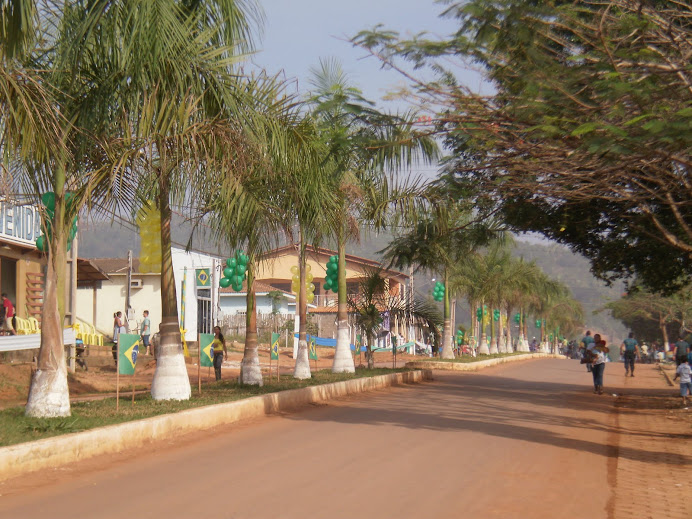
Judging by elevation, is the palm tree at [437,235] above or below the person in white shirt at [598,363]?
above

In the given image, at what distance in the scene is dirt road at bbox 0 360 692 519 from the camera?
6.81 meters

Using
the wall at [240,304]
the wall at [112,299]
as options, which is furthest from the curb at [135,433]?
the wall at [240,304]

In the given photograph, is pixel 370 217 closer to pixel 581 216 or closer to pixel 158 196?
pixel 581 216

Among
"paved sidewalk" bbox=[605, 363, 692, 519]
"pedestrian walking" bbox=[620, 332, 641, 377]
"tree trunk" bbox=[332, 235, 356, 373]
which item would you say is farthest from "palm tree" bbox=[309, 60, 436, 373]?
"pedestrian walking" bbox=[620, 332, 641, 377]

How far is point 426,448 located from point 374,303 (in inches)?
591

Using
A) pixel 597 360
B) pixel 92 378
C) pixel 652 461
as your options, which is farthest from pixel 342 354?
pixel 652 461

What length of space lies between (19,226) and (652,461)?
20549 mm

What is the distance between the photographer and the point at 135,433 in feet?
33.2

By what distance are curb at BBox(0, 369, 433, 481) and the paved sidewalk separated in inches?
219

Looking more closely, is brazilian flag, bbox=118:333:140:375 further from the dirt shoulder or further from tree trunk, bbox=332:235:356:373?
tree trunk, bbox=332:235:356:373

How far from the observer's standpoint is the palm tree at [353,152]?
463 inches

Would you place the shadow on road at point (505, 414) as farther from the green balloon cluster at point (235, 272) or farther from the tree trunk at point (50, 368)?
the green balloon cluster at point (235, 272)

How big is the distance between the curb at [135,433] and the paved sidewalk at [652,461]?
556 cm

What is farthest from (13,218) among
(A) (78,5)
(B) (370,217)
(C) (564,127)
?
(C) (564,127)
